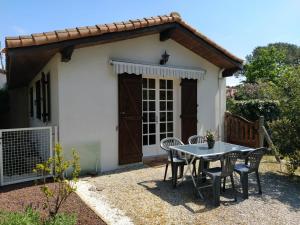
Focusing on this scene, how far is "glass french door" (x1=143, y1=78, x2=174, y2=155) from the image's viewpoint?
31.2 feet

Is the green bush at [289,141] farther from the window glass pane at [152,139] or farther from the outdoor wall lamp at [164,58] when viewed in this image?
the outdoor wall lamp at [164,58]

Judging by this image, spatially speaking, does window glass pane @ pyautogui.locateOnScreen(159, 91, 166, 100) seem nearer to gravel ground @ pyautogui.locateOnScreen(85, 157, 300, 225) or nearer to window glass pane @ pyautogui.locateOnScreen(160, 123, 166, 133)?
window glass pane @ pyautogui.locateOnScreen(160, 123, 166, 133)

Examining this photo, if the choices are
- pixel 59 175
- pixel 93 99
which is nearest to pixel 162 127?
pixel 93 99

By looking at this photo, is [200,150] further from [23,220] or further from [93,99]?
[23,220]

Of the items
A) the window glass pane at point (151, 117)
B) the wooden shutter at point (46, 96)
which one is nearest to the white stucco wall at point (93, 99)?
the wooden shutter at point (46, 96)

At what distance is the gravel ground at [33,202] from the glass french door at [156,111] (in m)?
4.31

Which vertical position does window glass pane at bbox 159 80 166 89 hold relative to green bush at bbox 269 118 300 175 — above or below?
above

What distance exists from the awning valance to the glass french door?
0.57 metres

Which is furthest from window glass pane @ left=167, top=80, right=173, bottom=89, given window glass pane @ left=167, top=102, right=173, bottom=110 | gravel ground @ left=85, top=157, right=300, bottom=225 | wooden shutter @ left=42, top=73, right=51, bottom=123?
wooden shutter @ left=42, top=73, right=51, bottom=123

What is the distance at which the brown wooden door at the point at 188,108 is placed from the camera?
10.1 m

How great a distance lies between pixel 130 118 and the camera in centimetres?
865

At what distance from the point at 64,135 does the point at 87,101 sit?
1.24m

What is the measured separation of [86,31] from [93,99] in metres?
2.07

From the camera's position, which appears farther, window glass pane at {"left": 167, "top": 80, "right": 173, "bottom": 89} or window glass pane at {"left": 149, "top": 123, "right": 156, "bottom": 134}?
window glass pane at {"left": 167, "top": 80, "right": 173, "bottom": 89}
